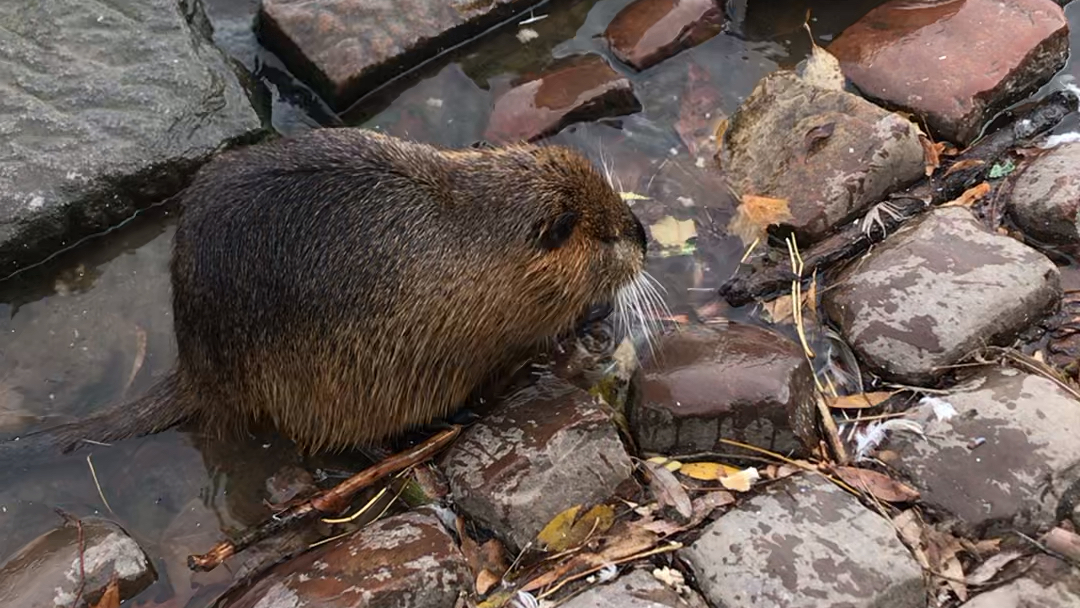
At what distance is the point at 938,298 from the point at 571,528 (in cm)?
122

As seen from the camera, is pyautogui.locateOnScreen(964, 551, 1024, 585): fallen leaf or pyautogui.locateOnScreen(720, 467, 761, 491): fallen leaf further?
pyautogui.locateOnScreen(720, 467, 761, 491): fallen leaf

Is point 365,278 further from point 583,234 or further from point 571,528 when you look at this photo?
point 571,528

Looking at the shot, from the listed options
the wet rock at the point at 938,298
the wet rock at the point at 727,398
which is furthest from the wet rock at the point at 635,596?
the wet rock at the point at 938,298

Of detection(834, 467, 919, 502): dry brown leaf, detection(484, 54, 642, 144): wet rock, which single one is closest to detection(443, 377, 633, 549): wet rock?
detection(834, 467, 919, 502): dry brown leaf

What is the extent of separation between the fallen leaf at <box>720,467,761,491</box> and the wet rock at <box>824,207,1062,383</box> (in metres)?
0.49

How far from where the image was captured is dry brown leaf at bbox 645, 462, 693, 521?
8.72 ft

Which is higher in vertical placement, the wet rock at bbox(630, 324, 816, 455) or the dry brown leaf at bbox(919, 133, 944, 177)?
the dry brown leaf at bbox(919, 133, 944, 177)

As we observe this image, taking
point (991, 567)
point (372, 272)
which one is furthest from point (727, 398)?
point (372, 272)

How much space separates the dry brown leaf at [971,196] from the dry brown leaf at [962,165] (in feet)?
0.27

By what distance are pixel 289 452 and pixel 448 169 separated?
95cm

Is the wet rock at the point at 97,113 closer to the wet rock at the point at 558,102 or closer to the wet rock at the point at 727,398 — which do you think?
the wet rock at the point at 558,102

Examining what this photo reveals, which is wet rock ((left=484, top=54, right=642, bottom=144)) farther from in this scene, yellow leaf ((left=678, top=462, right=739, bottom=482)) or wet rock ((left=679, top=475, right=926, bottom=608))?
wet rock ((left=679, top=475, right=926, bottom=608))

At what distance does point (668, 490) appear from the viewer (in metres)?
2.70

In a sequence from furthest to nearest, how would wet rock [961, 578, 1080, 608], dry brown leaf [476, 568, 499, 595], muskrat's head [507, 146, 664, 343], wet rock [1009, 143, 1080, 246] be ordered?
wet rock [1009, 143, 1080, 246]
muskrat's head [507, 146, 664, 343]
dry brown leaf [476, 568, 499, 595]
wet rock [961, 578, 1080, 608]
